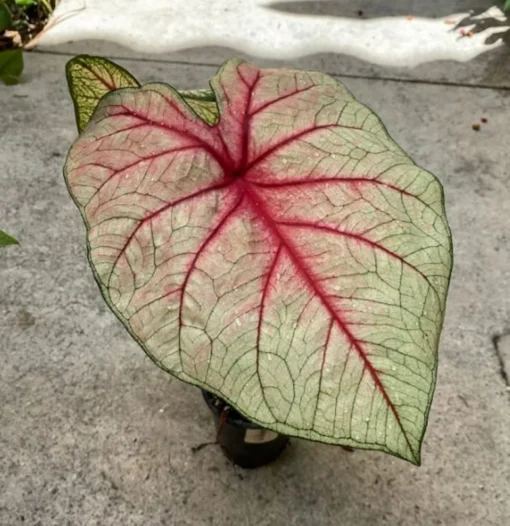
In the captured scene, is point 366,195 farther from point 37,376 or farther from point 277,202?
point 37,376

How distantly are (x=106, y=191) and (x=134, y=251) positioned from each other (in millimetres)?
94

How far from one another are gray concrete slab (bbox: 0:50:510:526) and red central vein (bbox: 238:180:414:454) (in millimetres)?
817

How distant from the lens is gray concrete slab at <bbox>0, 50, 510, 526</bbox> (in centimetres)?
149

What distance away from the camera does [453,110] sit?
8.01ft

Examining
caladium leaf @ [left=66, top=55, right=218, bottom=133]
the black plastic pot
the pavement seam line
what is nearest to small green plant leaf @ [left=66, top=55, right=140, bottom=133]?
caladium leaf @ [left=66, top=55, right=218, bottom=133]

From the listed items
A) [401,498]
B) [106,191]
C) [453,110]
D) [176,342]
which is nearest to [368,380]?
[176,342]

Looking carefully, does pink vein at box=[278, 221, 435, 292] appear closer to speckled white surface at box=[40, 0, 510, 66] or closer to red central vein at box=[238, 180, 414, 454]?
red central vein at box=[238, 180, 414, 454]

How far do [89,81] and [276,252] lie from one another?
19.2 inches

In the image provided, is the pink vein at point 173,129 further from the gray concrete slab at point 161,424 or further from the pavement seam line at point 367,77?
the pavement seam line at point 367,77

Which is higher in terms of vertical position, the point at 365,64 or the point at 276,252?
the point at 276,252

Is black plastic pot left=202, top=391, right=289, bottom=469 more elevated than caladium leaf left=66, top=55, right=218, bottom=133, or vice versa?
caladium leaf left=66, top=55, right=218, bottom=133

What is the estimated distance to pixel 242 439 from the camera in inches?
55.7

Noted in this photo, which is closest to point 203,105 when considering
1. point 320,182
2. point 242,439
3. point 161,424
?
point 320,182

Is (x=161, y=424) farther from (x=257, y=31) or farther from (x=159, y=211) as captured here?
(x=257, y=31)
